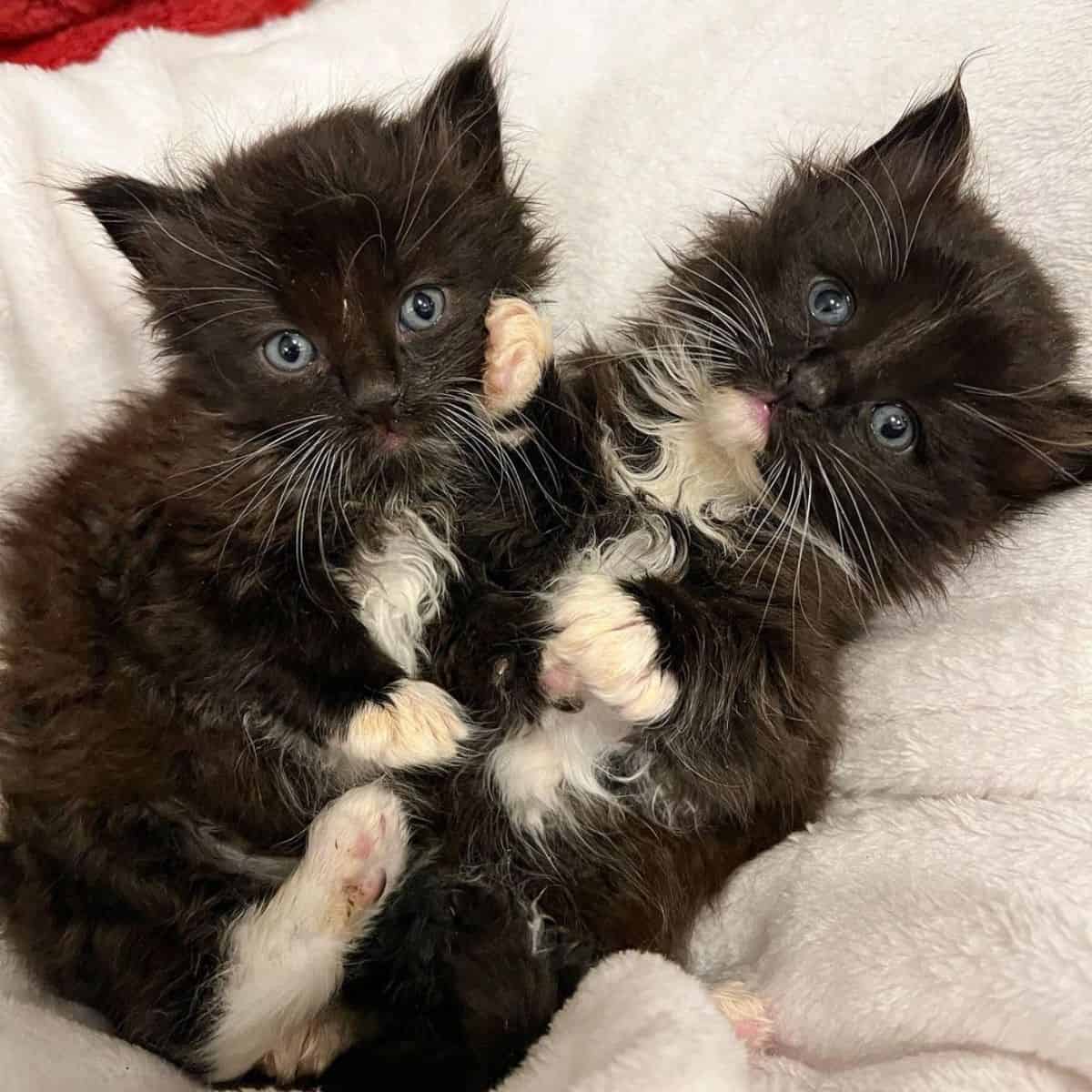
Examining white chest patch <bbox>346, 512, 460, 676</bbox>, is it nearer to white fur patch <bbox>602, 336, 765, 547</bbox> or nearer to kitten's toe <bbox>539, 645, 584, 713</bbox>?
kitten's toe <bbox>539, 645, 584, 713</bbox>

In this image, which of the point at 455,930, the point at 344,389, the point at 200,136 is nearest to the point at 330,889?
the point at 455,930

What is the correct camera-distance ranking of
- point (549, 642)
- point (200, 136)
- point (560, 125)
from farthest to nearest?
point (560, 125) → point (200, 136) → point (549, 642)

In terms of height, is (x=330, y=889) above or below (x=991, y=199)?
below

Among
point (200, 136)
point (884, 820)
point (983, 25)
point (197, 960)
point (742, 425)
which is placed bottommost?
point (884, 820)

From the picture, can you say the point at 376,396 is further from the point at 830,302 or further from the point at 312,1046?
the point at 312,1046

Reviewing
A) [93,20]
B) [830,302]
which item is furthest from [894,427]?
[93,20]

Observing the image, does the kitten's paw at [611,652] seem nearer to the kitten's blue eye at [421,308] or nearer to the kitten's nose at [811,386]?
the kitten's nose at [811,386]

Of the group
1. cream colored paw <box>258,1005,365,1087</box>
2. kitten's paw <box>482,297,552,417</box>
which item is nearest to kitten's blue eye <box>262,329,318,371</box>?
kitten's paw <box>482,297,552,417</box>

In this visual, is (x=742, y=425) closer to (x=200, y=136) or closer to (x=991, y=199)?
(x=991, y=199)
